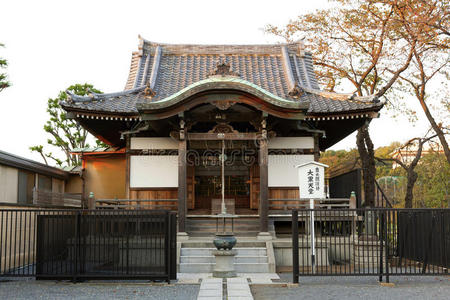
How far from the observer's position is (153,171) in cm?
1495

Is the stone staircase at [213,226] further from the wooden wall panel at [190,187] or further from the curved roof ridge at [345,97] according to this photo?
the curved roof ridge at [345,97]

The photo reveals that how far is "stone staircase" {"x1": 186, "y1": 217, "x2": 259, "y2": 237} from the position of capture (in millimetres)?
13898

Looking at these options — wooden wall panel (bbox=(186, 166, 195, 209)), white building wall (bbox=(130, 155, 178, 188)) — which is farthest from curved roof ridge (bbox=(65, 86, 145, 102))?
wooden wall panel (bbox=(186, 166, 195, 209))

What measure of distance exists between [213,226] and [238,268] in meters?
2.95

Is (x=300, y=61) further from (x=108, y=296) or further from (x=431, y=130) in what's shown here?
(x=108, y=296)

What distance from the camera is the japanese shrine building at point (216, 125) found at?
42.9 ft

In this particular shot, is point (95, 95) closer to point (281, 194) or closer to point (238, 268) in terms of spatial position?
point (281, 194)

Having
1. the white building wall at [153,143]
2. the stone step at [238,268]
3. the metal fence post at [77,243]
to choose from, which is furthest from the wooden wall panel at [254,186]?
the metal fence post at [77,243]

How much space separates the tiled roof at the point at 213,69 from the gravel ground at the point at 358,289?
221 inches

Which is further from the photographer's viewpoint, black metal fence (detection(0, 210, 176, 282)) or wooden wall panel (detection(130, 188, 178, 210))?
wooden wall panel (detection(130, 188, 178, 210))

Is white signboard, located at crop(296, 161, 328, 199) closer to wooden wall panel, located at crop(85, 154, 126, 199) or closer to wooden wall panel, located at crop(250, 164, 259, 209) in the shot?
wooden wall panel, located at crop(250, 164, 259, 209)

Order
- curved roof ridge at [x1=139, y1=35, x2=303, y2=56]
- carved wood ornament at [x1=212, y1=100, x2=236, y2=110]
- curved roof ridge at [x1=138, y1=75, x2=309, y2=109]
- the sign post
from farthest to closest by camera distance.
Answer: curved roof ridge at [x1=139, y1=35, x2=303, y2=56], carved wood ornament at [x1=212, y1=100, x2=236, y2=110], curved roof ridge at [x1=138, y1=75, x2=309, y2=109], the sign post

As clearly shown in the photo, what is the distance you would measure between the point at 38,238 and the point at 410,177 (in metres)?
15.8

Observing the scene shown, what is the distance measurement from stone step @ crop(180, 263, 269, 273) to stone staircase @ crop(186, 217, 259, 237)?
2.30m
